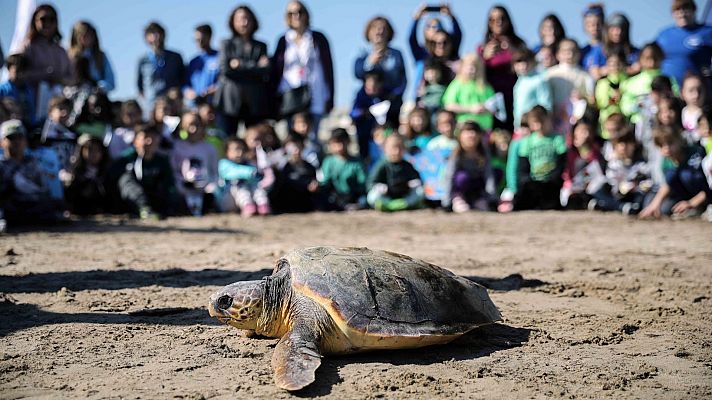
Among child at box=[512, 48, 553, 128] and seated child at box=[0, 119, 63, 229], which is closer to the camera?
seated child at box=[0, 119, 63, 229]

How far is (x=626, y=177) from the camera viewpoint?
820 cm

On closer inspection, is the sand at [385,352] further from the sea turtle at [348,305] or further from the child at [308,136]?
the child at [308,136]

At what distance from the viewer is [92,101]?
858 cm

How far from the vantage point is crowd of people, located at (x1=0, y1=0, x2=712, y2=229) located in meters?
8.20

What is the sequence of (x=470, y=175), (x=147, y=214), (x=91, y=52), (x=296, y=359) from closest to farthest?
(x=296, y=359) < (x=147, y=214) < (x=470, y=175) < (x=91, y=52)

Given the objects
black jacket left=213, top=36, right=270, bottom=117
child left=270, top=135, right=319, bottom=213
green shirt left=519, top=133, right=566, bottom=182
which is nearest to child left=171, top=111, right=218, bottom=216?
black jacket left=213, top=36, right=270, bottom=117

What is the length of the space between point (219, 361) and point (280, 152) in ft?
18.9

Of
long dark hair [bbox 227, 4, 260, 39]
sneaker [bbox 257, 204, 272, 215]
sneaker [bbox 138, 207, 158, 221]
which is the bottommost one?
sneaker [bbox 138, 207, 158, 221]

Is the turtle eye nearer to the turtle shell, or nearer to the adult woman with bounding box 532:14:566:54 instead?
the turtle shell

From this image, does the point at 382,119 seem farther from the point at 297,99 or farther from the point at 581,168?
the point at 581,168

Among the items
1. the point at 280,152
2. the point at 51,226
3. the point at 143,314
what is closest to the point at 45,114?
the point at 51,226

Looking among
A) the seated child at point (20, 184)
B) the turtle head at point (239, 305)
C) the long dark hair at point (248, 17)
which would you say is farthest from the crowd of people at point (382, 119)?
the turtle head at point (239, 305)

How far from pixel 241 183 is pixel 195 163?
553 mm

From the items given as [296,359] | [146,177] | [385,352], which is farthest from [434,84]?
[296,359]
